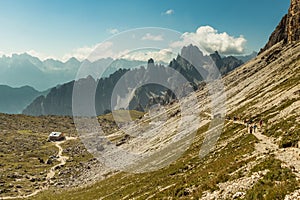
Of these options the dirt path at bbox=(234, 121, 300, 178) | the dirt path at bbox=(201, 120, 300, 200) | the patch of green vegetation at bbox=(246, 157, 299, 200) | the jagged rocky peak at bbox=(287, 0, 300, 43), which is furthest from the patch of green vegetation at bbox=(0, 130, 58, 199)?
the jagged rocky peak at bbox=(287, 0, 300, 43)

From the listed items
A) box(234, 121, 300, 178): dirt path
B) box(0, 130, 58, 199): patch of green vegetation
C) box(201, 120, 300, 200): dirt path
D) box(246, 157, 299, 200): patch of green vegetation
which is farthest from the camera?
box(0, 130, 58, 199): patch of green vegetation

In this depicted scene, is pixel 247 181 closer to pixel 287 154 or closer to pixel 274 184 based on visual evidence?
Result: pixel 274 184

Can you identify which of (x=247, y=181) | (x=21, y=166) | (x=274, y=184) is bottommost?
(x=274, y=184)

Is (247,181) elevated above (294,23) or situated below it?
below

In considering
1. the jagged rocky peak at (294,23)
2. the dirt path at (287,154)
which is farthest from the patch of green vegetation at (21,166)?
the jagged rocky peak at (294,23)

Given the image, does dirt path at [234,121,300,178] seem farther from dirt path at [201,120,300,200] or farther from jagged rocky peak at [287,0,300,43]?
jagged rocky peak at [287,0,300,43]

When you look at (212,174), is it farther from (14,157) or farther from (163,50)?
(14,157)

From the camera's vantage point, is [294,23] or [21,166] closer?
[21,166]

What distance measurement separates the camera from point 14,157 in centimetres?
15938

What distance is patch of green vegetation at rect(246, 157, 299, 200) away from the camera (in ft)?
61.7

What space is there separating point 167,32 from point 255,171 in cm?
1628

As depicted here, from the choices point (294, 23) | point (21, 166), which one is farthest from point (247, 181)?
point (294, 23)

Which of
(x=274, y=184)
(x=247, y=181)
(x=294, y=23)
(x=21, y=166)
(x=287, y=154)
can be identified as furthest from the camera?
(x=294, y=23)

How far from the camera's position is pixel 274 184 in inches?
812
